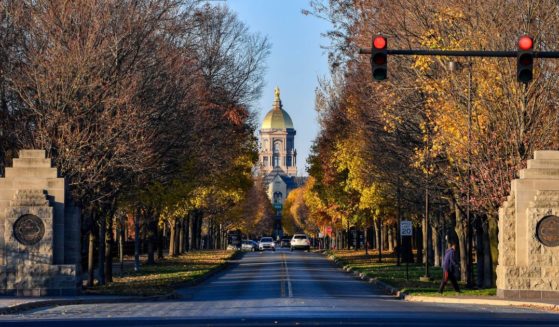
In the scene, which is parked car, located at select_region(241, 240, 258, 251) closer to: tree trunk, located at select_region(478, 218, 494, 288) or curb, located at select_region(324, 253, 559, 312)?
curb, located at select_region(324, 253, 559, 312)

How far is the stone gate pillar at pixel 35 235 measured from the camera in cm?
3569

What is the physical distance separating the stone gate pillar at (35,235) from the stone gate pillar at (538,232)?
41.9 ft

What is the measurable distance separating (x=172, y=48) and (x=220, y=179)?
19332mm

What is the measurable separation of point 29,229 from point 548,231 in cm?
1491

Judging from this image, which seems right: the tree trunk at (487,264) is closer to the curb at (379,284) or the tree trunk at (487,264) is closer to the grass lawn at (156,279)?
the curb at (379,284)

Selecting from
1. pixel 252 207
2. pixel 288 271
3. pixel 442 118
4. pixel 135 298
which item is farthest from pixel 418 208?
pixel 252 207

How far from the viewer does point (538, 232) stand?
3616cm

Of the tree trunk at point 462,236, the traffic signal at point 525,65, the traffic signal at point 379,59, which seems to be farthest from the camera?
the tree trunk at point 462,236

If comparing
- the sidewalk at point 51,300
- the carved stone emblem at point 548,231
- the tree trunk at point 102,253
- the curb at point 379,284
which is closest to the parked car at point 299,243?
the curb at point 379,284

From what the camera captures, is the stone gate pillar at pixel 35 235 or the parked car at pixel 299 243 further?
the parked car at pixel 299 243

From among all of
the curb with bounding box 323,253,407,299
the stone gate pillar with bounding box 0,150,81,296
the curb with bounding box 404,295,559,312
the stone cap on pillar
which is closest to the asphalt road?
the curb with bounding box 323,253,407,299

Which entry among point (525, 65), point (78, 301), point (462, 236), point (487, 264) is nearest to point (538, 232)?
point (487, 264)

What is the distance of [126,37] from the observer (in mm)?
41531

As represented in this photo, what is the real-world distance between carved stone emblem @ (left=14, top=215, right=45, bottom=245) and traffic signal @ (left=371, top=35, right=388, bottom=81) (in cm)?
1678
